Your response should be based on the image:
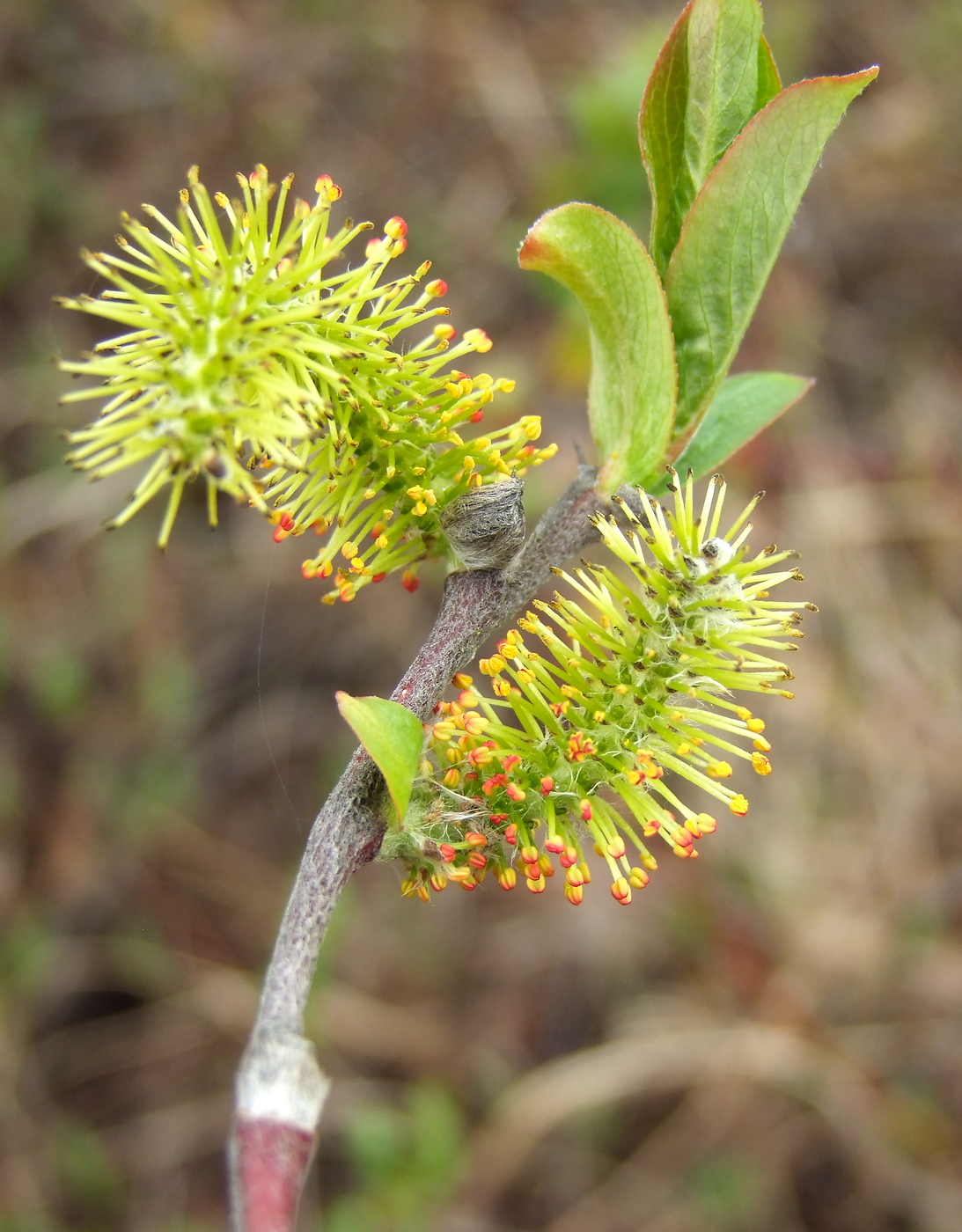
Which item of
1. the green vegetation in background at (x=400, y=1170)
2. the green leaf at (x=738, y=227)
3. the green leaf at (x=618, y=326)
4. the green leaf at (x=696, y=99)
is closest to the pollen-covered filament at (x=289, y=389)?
the green leaf at (x=618, y=326)

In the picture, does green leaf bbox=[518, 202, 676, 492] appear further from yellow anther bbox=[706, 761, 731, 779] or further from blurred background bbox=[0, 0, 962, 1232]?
blurred background bbox=[0, 0, 962, 1232]

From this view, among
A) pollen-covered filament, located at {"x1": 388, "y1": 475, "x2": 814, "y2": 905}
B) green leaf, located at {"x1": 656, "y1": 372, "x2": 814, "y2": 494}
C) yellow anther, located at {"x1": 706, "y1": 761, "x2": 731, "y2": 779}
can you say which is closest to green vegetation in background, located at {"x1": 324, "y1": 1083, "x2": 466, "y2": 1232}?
pollen-covered filament, located at {"x1": 388, "y1": 475, "x2": 814, "y2": 905}

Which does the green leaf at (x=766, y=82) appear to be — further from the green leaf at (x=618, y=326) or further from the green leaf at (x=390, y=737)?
the green leaf at (x=390, y=737)

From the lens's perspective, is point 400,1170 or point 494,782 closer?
point 494,782

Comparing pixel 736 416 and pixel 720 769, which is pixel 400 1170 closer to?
pixel 720 769

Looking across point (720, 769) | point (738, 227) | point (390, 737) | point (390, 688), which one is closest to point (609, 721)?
point (720, 769)

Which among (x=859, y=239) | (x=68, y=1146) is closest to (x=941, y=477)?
(x=859, y=239)
